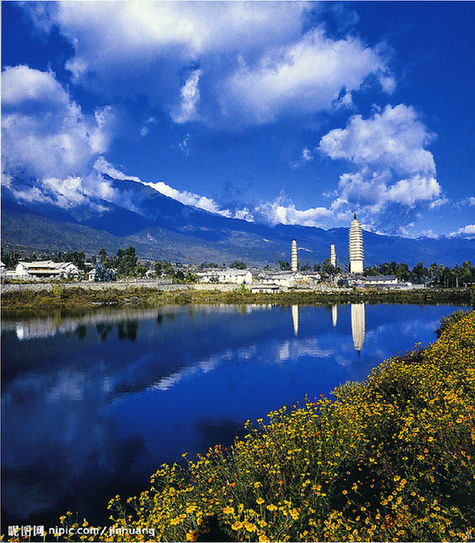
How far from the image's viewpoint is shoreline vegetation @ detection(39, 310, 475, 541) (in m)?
5.45

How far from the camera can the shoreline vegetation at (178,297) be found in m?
68.0

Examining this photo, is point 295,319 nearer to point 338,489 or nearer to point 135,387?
point 135,387

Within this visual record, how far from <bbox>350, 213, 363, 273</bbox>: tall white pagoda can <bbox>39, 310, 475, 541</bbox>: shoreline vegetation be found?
135m

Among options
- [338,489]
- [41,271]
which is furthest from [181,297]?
[338,489]

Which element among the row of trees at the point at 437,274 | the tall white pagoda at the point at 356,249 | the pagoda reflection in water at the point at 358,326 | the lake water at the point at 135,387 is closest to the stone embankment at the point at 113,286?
the lake water at the point at 135,387

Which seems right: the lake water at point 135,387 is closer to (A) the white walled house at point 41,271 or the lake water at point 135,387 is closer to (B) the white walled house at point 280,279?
(A) the white walled house at point 41,271

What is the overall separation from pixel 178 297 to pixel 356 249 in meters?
84.0

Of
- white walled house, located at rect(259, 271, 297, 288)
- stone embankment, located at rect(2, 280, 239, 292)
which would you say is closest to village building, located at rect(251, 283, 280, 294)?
stone embankment, located at rect(2, 280, 239, 292)

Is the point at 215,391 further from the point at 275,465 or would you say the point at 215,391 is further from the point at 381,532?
the point at 381,532

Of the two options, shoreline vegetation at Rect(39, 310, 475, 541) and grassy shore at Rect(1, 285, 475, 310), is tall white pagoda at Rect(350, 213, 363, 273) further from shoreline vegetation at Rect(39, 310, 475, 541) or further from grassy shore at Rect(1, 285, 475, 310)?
shoreline vegetation at Rect(39, 310, 475, 541)

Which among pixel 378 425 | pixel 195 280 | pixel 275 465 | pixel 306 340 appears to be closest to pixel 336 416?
pixel 378 425

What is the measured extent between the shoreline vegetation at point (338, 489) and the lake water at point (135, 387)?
575 cm

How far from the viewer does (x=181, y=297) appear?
79500 mm

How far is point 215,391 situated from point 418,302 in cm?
6347
